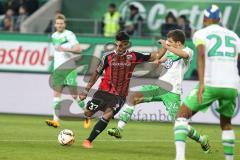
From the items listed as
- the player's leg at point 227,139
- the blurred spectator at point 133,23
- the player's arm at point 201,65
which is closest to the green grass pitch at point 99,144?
the player's leg at point 227,139

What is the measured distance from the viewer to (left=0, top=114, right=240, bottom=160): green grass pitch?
1359 cm

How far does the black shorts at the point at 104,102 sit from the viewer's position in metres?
15.4

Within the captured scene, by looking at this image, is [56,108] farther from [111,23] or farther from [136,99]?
[111,23]

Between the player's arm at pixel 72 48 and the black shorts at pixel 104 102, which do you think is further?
the player's arm at pixel 72 48

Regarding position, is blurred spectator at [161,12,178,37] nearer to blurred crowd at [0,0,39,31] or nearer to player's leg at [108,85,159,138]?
blurred crowd at [0,0,39,31]

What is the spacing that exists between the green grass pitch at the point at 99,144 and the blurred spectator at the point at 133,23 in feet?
19.3

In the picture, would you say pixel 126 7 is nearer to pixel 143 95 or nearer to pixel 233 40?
pixel 143 95

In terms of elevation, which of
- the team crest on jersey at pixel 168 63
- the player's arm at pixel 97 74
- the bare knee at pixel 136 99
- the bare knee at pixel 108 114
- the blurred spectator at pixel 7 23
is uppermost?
the blurred spectator at pixel 7 23

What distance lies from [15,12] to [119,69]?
13878 mm

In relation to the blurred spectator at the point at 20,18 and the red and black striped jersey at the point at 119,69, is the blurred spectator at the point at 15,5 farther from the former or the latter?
the red and black striped jersey at the point at 119,69

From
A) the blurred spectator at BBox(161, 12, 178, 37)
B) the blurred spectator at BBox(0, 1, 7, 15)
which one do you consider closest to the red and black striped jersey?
the blurred spectator at BBox(161, 12, 178, 37)

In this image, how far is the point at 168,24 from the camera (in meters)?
26.2

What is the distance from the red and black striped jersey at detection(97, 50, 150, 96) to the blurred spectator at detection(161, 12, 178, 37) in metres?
10.3

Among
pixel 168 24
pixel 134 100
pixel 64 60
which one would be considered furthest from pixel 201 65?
pixel 168 24
